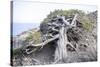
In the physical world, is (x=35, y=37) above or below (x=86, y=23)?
below

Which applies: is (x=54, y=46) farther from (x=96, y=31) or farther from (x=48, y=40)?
(x=96, y=31)

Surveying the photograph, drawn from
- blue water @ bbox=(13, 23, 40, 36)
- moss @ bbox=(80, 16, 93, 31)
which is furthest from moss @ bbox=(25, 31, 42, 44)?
moss @ bbox=(80, 16, 93, 31)

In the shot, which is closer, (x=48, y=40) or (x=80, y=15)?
(x=48, y=40)

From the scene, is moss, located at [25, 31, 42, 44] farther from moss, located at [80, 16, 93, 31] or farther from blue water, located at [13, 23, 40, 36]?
moss, located at [80, 16, 93, 31]

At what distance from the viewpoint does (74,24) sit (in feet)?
7.77

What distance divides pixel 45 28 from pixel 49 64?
44 centimetres

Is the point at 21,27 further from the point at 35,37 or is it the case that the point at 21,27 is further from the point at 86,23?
the point at 86,23

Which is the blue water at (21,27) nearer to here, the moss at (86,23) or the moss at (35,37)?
the moss at (35,37)

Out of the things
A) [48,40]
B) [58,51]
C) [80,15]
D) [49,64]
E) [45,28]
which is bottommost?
[49,64]

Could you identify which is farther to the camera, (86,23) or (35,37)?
(86,23)

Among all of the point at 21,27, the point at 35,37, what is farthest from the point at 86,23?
the point at 21,27
